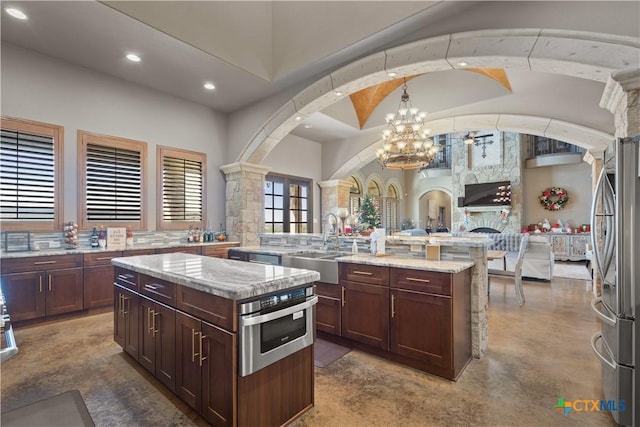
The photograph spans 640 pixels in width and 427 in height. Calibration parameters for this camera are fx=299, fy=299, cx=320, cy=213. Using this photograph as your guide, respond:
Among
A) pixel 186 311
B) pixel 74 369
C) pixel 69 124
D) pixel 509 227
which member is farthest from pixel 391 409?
pixel 509 227

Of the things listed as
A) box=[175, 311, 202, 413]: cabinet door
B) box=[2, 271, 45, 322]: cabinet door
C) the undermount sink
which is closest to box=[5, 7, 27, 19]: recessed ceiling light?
box=[2, 271, 45, 322]: cabinet door

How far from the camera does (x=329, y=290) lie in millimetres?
3195

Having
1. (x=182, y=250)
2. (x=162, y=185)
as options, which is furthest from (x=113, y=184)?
(x=182, y=250)

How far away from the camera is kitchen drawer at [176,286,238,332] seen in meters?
1.67

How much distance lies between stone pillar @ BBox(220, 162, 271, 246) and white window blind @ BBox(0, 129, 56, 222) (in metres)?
2.69

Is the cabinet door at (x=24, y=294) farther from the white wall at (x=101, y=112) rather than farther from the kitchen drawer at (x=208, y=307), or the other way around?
the kitchen drawer at (x=208, y=307)

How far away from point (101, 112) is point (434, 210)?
1590 centimetres

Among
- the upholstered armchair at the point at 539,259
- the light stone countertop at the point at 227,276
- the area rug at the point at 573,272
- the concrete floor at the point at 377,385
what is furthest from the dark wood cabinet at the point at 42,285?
the area rug at the point at 573,272

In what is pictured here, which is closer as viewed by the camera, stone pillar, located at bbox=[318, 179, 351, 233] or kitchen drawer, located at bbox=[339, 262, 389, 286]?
kitchen drawer, located at bbox=[339, 262, 389, 286]

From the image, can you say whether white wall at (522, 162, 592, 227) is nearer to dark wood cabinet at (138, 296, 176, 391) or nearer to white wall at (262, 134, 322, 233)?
white wall at (262, 134, 322, 233)

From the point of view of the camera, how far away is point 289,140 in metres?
7.57

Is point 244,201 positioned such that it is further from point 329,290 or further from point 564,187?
point 564,187

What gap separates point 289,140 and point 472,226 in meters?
8.49

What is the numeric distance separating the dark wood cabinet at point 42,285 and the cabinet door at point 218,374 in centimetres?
327
